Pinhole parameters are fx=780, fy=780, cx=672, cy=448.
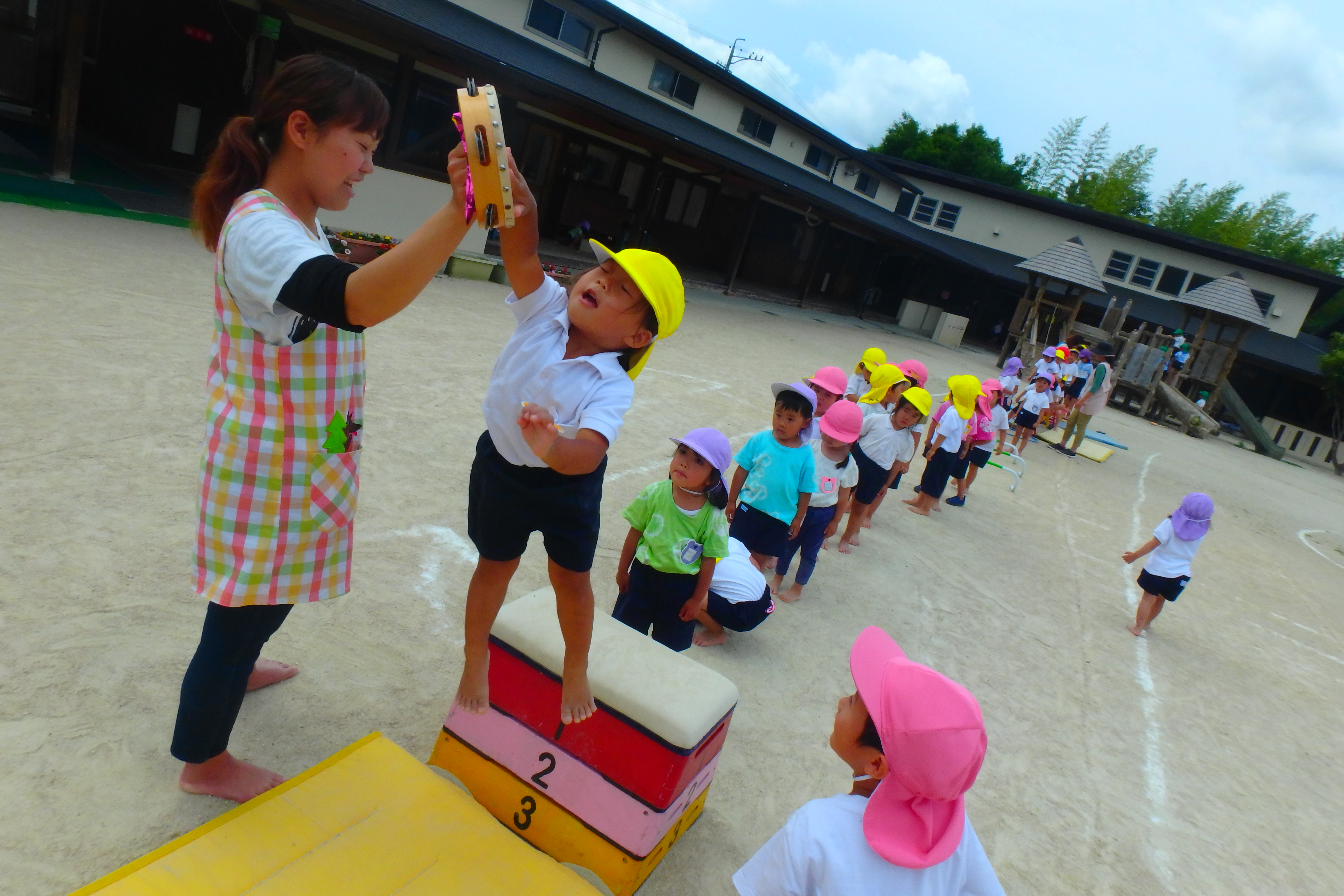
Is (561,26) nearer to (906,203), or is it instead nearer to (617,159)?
(617,159)

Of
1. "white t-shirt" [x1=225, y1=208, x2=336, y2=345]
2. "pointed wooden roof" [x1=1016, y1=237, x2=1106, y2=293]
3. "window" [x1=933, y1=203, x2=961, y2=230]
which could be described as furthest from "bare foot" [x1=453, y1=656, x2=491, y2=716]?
"window" [x1=933, y1=203, x2=961, y2=230]

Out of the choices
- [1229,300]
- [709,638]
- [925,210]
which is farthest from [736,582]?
[925,210]

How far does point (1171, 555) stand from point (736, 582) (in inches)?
148

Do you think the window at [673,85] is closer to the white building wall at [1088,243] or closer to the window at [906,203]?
the window at [906,203]

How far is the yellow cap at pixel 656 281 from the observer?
1.77 metres

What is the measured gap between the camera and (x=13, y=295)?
5793 millimetres

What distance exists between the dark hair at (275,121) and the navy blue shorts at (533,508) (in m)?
0.78

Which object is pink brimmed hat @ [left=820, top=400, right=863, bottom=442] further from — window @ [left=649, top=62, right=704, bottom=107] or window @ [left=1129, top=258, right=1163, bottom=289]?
window @ [left=1129, top=258, right=1163, bottom=289]

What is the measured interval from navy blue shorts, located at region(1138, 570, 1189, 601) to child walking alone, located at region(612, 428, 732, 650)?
417 cm

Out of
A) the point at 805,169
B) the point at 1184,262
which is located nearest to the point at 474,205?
the point at 805,169

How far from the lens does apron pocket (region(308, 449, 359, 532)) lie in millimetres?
1912

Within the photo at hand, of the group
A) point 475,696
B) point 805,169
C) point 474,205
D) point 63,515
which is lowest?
point 63,515

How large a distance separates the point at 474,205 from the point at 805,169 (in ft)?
90.7

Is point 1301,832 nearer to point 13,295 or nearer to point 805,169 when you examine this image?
point 13,295
